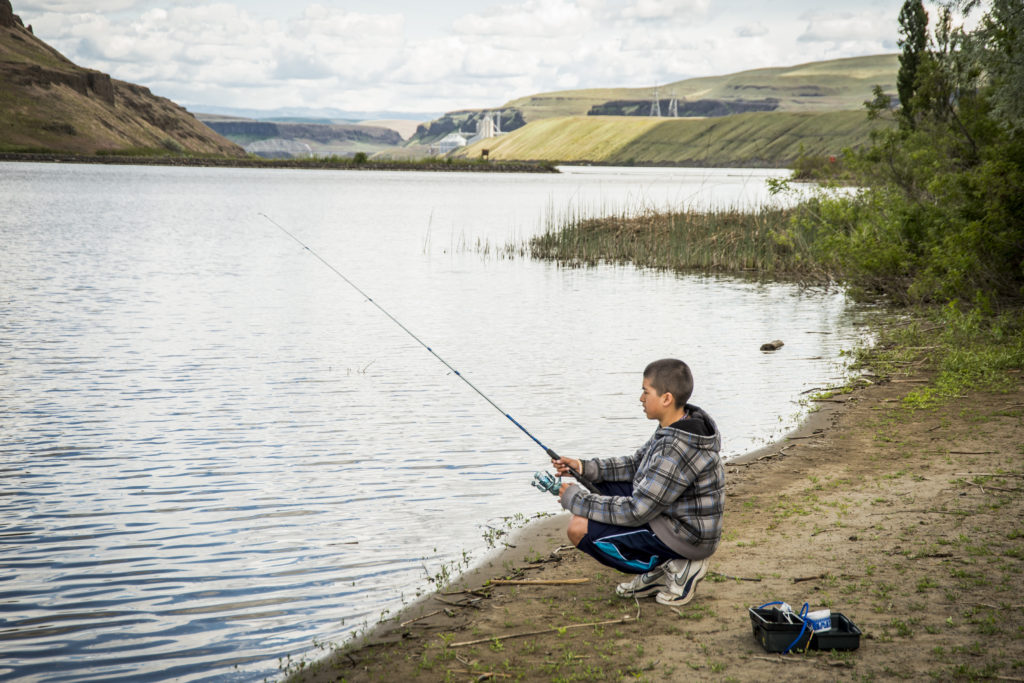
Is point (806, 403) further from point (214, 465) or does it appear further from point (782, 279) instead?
point (782, 279)

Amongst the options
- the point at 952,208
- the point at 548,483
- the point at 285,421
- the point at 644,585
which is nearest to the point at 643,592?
the point at 644,585

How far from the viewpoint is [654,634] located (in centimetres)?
493

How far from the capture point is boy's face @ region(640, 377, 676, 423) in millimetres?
4930

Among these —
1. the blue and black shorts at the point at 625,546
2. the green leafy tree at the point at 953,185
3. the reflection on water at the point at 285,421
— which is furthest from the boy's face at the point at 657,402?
the green leafy tree at the point at 953,185

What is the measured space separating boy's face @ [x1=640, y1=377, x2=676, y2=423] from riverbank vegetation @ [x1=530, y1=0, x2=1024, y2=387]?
6.94 m

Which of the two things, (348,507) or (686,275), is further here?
(686,275)

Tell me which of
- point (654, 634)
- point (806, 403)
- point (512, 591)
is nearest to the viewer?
point (654, 634)

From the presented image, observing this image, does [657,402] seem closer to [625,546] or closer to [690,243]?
[625,546]

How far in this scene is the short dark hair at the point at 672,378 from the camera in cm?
491

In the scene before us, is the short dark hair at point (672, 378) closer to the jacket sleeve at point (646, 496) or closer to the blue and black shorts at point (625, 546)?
the jacket sleeve at point (646, 496)

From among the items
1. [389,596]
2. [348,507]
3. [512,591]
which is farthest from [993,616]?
[348,507]

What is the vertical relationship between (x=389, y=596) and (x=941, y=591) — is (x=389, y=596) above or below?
below

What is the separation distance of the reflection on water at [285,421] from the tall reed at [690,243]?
171 centimetres

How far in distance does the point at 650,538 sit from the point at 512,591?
3.66ft
